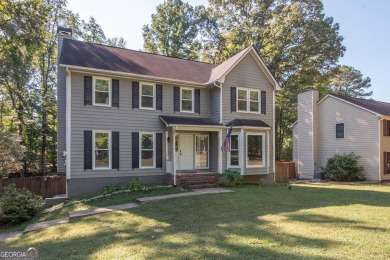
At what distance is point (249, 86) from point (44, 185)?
38.9 feet

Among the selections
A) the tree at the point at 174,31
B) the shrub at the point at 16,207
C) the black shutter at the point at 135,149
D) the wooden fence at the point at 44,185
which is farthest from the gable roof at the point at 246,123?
the tree at the point at 174,31

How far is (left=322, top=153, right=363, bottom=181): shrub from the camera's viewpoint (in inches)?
708

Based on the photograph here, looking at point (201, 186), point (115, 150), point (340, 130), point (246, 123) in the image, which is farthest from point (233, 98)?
point (340, 130)

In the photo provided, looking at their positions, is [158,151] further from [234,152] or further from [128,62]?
[128,62]

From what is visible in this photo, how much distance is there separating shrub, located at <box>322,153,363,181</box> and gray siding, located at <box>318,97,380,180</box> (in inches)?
23.0

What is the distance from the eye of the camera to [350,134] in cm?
1920

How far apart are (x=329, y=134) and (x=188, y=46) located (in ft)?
57.7

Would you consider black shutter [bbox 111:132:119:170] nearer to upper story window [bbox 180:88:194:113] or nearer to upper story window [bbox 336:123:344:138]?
upper story window [bbox 180:88:194:113]

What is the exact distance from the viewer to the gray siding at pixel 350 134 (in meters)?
18.0

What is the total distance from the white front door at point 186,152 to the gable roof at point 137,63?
308 cm

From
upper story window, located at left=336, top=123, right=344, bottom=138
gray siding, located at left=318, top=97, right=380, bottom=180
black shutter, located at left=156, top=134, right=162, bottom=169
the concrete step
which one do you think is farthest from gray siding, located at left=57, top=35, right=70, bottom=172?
upper story window, located at left=336, top=123, right=344, bottom=138

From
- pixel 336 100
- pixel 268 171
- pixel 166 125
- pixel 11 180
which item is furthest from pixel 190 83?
pixel 336 100

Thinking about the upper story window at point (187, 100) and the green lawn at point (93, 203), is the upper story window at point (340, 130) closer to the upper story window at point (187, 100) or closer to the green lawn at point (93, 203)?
the upper story window at point (187, 100)

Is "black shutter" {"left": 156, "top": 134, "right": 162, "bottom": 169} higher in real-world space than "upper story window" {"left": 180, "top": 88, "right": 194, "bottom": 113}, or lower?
lower
